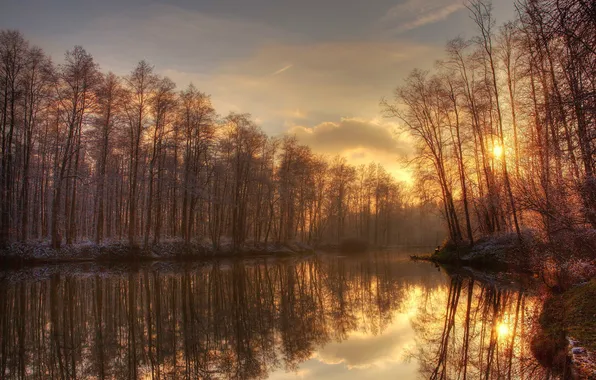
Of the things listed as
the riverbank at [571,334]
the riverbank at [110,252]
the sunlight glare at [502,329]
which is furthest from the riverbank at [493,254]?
the riverbank at [110,252]

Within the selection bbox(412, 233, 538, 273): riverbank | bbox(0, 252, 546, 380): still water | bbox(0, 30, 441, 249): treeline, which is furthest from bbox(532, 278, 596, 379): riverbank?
bbox(0, 30, 441, 249): treeline

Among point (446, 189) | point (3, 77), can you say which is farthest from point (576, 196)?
point (3, 77)

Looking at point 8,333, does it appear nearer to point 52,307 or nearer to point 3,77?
point 52,307

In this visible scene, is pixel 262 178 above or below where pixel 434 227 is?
above

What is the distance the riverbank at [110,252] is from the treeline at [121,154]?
30.1 inches

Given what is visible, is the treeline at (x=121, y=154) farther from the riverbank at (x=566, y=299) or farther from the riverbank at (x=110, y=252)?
the riverbank at (x=566, y=299)

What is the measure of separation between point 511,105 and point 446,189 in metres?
8.56

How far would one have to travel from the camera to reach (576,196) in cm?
973

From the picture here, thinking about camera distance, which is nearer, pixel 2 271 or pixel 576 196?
pixel 576 196

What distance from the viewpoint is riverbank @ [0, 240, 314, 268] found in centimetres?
2494

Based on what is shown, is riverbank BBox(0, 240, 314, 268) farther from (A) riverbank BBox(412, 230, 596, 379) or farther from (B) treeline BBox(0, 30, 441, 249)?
(A) riverbank BBox(412, 230, 596, 379)

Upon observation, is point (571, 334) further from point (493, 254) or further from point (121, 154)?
point (121, 154)

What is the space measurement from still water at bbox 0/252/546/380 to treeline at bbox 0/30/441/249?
1616 centimetres

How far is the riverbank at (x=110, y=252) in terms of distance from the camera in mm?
24938
